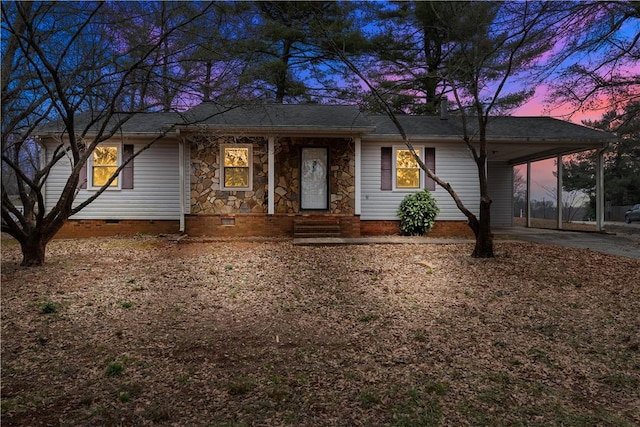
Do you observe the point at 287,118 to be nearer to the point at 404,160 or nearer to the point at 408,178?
the point at 404,160

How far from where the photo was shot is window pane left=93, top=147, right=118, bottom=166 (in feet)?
39.6

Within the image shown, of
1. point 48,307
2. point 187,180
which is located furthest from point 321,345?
point 187,180

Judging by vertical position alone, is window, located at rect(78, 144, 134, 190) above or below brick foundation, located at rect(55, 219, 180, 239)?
above

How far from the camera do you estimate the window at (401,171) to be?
484 inches

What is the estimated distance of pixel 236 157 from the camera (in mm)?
11688

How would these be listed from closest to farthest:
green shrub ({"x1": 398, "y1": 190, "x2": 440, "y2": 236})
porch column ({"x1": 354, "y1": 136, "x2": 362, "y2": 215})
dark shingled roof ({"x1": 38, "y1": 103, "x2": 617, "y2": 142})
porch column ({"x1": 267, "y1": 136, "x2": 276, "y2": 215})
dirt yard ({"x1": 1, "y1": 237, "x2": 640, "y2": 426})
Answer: dirt yard ({"x1": 1, "y1": 237, "x2": 640, "y2": 426})
dark shingled roof ({"x1": 38, "y1": 103, "x2": 617, "y2": 142})
porch column ({"x1": 267, "y1": 136, "x2": 276, "y2": 215})
porch column ({"x1": 354, "y1": 136, "x2": 362, "y2": 215})
green shrub ({"x1": 398, "y1": 190, "x2": 440, "y2": 236})

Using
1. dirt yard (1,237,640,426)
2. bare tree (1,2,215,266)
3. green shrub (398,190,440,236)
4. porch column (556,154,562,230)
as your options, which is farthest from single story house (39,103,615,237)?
dirt yard (1,237,640,426)

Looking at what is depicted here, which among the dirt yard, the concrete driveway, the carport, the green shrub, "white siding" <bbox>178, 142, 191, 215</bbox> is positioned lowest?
the dirt yard

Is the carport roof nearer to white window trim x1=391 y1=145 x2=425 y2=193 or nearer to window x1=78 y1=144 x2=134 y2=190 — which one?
white window trim x1=391 y1=145 x2=425 y2=193

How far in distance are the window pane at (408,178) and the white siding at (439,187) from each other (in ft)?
0.89

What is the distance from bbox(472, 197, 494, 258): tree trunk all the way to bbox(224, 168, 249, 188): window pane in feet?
21.3

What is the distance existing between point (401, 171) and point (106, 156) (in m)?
8.86

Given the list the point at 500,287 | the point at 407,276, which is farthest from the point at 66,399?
the point at 500,287

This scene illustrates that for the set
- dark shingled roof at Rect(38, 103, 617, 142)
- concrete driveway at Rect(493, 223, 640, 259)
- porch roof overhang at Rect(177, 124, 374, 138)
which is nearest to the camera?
concrete driveway at Rect(493, 223, 640, 259)
